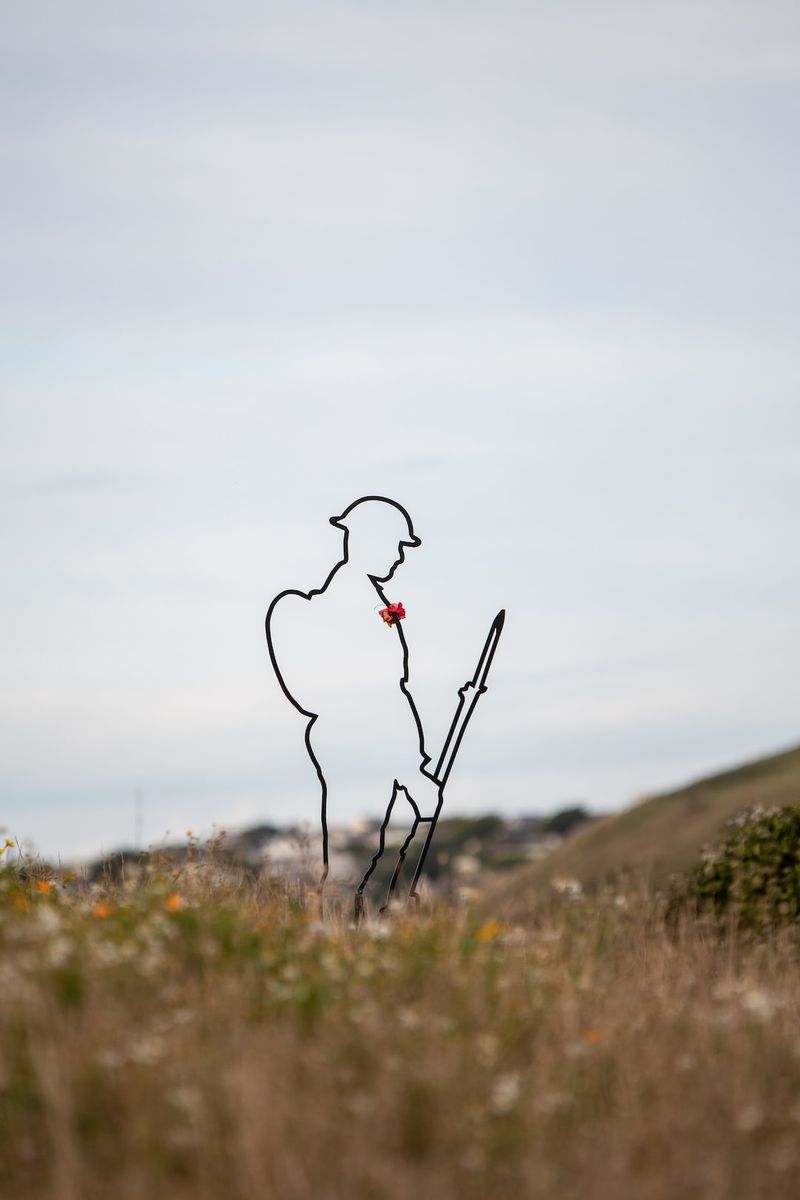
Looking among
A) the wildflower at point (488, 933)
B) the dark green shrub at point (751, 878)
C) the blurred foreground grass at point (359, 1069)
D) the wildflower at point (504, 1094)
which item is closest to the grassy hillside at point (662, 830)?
the dark green shrub at point (751, 878)

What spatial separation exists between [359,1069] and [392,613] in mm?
4178

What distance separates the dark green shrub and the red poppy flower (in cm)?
308

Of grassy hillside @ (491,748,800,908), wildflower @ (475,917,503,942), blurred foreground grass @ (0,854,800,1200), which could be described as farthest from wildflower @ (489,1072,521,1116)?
grassy hillside @ (491,748,800,908)

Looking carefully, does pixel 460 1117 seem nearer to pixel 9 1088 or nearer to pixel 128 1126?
pixel 128 1126

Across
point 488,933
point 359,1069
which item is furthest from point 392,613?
point 359,1069

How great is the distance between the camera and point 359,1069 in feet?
16.4

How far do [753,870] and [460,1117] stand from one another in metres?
5.71

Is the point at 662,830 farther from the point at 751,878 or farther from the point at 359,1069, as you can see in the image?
the point at 359,1069

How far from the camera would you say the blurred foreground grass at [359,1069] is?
14.8ft

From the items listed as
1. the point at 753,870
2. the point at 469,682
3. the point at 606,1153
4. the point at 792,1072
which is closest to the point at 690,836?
the point at 753,870

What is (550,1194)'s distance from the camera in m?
4.45

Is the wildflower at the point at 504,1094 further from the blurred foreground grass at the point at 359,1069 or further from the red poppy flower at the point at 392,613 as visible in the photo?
the red poppy flower at the point at 392,613

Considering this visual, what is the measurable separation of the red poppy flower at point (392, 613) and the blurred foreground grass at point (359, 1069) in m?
2.63

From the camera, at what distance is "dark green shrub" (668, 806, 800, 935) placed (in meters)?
9.59
